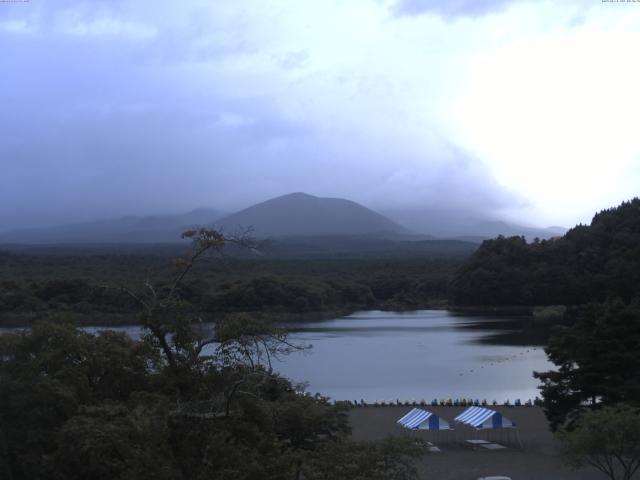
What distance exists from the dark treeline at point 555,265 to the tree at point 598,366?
32.4 meters

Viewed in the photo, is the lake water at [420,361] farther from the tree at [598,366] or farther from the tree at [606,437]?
the tree at [606,437]

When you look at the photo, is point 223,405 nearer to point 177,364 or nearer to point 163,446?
point 163,446

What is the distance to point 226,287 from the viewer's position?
153 ft

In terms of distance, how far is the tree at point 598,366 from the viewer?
12.4 m

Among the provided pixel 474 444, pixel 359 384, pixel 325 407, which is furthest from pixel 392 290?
pixel 325 407

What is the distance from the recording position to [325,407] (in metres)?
8.80

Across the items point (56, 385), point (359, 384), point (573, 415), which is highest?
point (56, 385)

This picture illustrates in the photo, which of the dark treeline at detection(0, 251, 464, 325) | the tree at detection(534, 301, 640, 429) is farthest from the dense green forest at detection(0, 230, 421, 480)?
the dark treeline at detection(0, 251, 464, 325)

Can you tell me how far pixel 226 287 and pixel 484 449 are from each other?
34.6m

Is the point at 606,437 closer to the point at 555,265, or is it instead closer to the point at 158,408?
the point at 158,408

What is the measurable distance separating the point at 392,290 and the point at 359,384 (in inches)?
1378

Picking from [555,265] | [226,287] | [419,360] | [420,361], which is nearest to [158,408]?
[420,361]

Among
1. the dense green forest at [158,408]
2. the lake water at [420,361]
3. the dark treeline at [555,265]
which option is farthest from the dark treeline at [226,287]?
the dense green forest at [158,408]

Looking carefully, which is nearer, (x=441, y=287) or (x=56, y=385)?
(x=56, y=385)
